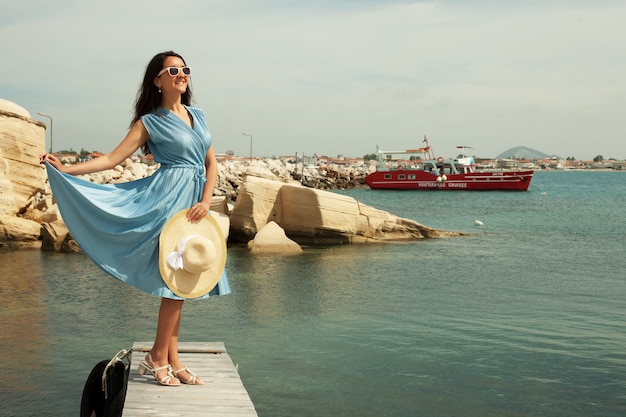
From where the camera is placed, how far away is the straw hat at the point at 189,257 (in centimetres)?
477

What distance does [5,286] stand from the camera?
12.9 m

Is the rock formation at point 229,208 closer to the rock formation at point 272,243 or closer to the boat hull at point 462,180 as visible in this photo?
the rock formation at point 272,243

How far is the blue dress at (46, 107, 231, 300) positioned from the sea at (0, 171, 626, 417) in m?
2.51

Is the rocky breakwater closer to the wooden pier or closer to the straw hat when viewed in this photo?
the wooden pier

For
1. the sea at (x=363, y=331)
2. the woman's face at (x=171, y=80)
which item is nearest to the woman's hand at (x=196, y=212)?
the woman's face at (x=171, y=80)

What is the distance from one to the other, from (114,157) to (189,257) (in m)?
0.83

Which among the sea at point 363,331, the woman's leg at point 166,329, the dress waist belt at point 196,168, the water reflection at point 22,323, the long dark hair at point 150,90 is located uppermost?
the long dark hair at point 150,90

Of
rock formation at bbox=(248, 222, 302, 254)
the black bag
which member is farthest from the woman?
rock formation at bbox=(248, 222, 302, 254)

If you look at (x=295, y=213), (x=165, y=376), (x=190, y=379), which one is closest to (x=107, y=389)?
(x=165, y=376)

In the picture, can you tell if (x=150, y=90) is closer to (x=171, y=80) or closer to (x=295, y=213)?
(x=171, y=80)

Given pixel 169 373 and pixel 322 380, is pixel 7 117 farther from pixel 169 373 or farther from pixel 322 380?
pixel 169 373

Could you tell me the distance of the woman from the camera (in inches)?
190

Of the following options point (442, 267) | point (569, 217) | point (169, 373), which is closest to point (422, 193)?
point (569, 217)

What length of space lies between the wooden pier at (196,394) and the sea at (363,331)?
4.94 feet
